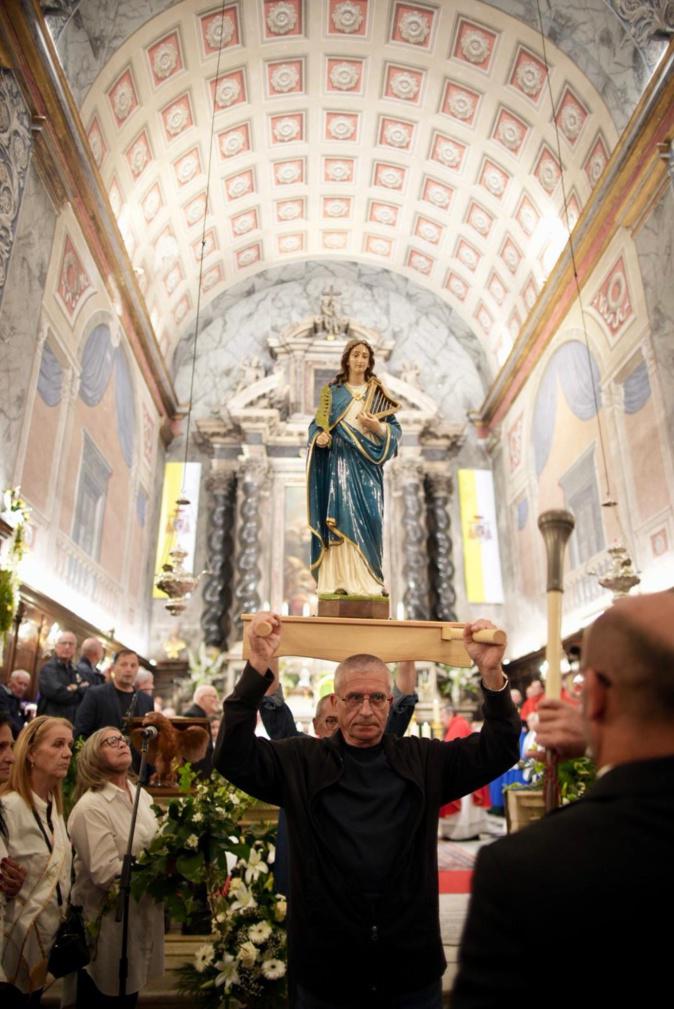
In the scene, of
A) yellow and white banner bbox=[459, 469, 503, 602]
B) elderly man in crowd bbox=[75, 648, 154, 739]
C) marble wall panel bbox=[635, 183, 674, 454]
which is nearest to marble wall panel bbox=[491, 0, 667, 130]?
marble wall panel bbox=[635, 183, 674, 454]

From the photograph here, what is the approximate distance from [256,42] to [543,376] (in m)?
8.13

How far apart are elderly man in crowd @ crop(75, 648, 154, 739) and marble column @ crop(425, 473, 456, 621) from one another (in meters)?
9.88

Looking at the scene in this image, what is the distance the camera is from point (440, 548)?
16.3 m

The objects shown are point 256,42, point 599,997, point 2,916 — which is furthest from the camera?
point 256,42

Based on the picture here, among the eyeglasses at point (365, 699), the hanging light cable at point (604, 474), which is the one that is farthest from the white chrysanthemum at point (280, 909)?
the hanging light cable at point (604, 474)

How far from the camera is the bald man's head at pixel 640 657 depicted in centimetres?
112

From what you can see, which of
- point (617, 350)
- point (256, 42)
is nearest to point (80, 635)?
point (617, 350)

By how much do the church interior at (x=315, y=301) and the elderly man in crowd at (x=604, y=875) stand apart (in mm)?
4633

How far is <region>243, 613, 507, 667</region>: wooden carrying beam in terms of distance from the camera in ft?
11.1

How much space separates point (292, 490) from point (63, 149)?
8736 mm

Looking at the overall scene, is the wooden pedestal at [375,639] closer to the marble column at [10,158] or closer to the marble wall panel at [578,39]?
the marble column at [10,158]

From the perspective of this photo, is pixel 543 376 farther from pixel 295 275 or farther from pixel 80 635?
pixel 80 635

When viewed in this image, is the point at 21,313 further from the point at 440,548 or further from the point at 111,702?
the point at 440,548

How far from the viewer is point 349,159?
50.9ft
